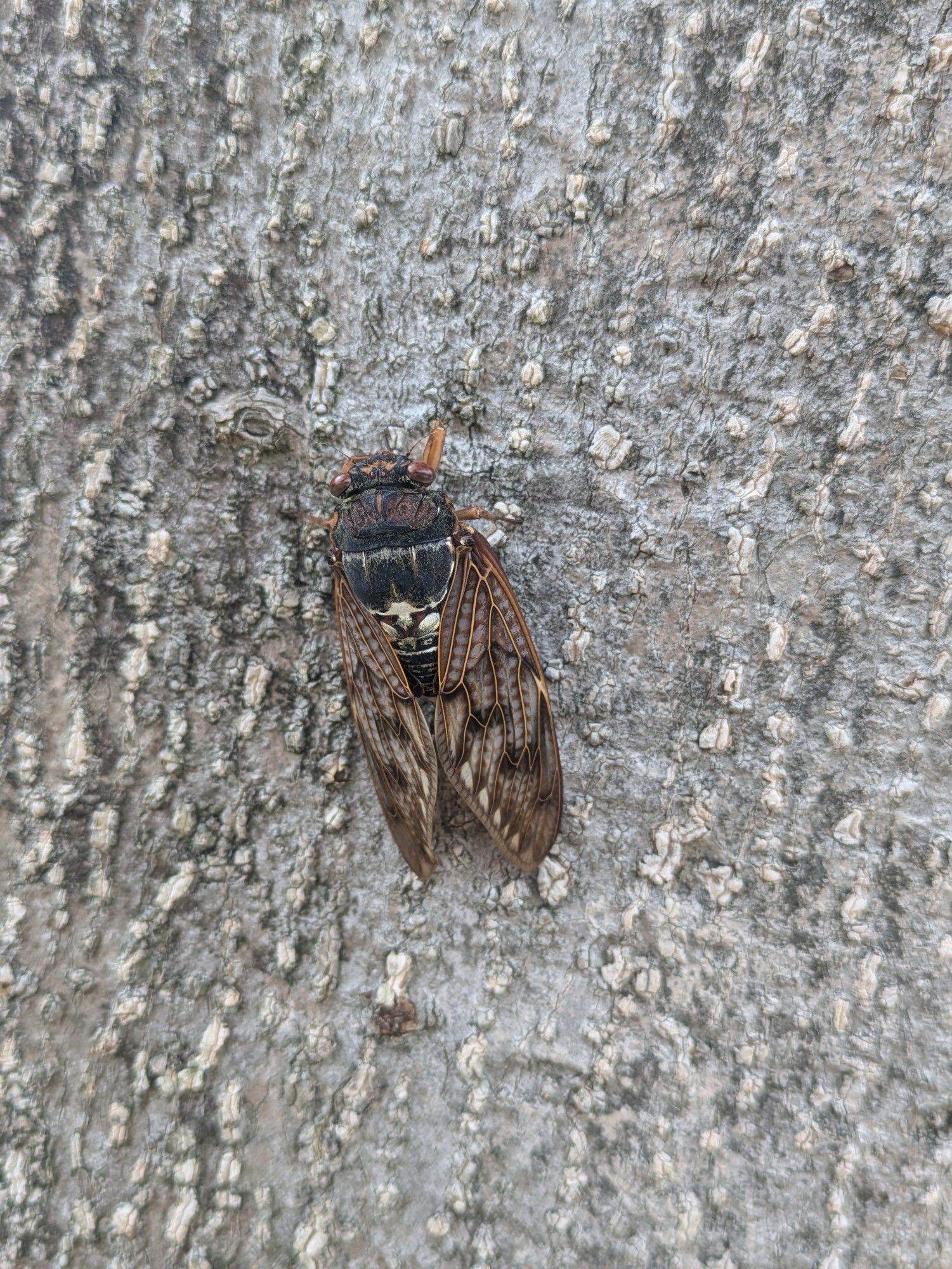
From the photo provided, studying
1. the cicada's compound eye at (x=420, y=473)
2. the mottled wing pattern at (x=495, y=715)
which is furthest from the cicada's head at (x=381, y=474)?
the mottled wing pattern at (x=495, y=715)

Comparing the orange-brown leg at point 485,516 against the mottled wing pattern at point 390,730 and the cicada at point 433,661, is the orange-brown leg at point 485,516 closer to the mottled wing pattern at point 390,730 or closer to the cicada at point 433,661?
the cicada at point 433,661

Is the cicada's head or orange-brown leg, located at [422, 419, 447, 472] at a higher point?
orange-brown leg, located at [422, 419, 447, 472]

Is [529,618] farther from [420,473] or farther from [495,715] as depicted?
[420,473]

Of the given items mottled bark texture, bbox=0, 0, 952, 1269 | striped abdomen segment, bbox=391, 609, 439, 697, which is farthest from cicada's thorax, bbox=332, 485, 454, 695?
mottled bark texture, bbox=0, 0, 952, 1269

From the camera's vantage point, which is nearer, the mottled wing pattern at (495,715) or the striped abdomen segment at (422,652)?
the mottled wing pattern at (495,715)

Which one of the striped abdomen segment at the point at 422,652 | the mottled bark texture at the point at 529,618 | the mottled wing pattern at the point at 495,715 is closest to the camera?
the mottled bark texture at the point at 529,618

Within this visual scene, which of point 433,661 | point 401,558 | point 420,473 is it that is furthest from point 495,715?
point 420,473

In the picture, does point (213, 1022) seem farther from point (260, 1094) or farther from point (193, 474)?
point (193, 474)

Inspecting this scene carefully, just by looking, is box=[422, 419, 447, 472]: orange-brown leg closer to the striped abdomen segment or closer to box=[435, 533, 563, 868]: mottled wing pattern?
box=[435, 533, 563, 868]: mottled wing pattern
